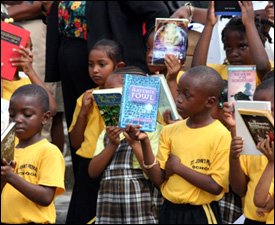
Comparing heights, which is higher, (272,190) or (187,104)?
(187,104)

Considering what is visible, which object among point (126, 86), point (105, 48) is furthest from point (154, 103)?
point (105, 48)

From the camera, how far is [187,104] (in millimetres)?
5164

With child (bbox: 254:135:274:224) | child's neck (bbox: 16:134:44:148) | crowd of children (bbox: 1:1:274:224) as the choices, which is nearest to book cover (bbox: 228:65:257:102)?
crowd of children (bbox: 1:1:274:224)

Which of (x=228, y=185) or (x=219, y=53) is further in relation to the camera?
(x=219, y=53)

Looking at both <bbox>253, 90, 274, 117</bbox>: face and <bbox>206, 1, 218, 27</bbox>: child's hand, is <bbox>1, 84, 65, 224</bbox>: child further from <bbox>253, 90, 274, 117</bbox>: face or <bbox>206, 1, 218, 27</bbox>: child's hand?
<bbox>206, 1, 218, 27</bbox>: child's hand

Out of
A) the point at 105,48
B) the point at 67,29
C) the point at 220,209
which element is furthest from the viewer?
the point at 67,29

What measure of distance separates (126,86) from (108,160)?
66 centimetres

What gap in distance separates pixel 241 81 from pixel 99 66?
3.97 ft

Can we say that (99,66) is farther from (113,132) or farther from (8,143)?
(8,143)

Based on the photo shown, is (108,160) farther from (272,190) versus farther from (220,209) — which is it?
(272,190)

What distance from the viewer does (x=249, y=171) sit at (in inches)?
193

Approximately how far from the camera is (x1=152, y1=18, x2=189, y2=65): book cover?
5.77 m

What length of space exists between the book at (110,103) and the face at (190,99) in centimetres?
36

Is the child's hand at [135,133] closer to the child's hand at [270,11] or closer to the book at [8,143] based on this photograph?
the book at [8,143]
